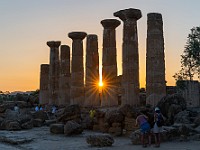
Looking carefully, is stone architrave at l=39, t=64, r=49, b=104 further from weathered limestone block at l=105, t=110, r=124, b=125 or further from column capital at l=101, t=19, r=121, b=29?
weathered limestone block at l=105, t=110, r=124, b=125

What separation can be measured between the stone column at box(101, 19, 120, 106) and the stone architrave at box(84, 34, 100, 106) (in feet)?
13.0

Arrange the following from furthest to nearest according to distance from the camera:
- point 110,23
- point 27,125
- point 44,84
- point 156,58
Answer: point 44,84 < point 110,23 < point 27,125 < point 156,58

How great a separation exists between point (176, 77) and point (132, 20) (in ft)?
71.3

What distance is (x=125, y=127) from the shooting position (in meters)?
22.3

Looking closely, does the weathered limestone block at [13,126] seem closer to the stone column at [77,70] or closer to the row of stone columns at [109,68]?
the row of stone columns at [109,68]

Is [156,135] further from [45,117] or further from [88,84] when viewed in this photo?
[88,84]

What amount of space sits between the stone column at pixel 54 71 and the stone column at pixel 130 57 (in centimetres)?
1926

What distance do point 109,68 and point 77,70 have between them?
22.3ft

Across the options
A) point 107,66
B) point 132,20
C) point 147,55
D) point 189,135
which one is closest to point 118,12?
point 132,20

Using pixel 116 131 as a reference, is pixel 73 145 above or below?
below

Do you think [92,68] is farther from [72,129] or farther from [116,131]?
[116,131]

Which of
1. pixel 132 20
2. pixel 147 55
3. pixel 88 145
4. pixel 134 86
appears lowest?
pixel 88 145

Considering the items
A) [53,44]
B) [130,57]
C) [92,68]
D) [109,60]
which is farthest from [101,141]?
[53,44]

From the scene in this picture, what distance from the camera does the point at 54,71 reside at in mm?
46875
